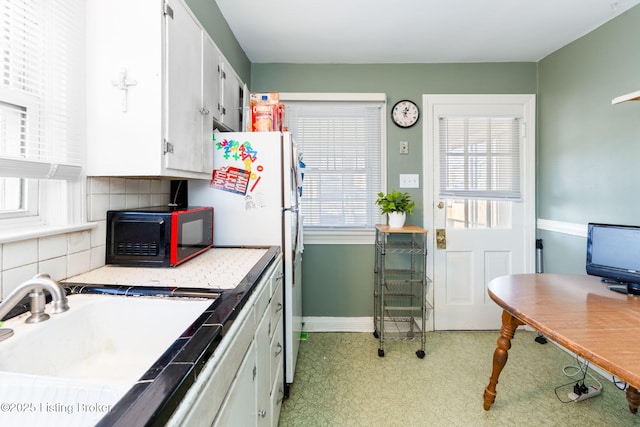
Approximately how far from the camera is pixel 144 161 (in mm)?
1174

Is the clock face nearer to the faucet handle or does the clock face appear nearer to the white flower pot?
the white flower pot

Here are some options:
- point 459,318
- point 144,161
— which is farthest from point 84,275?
point 459,318

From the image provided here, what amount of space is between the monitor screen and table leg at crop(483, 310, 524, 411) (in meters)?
0.57

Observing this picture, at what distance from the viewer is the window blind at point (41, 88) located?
0.90 m

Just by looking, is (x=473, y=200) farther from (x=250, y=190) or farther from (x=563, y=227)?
(x=250, y=190)

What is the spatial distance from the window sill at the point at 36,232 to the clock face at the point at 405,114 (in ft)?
7.90

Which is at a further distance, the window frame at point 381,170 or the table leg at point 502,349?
the window frame at point 381,170

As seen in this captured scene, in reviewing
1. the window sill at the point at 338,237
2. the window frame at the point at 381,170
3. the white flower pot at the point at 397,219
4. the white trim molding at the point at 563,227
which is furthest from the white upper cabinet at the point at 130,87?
the white trim molding at the point at 563,227

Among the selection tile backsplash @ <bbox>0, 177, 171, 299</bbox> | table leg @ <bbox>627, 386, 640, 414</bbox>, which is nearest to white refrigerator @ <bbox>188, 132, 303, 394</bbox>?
tile backsplash @ <bbox>0, 177, 171, 299</bbox>

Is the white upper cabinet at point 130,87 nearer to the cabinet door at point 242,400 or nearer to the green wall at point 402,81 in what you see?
the cabinet door at point 242,400

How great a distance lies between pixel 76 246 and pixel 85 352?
1.55ft

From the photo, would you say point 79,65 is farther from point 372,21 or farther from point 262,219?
point 372,21

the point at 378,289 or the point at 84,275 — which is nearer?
the point at 84,275

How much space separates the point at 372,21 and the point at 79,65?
5.91 feet
